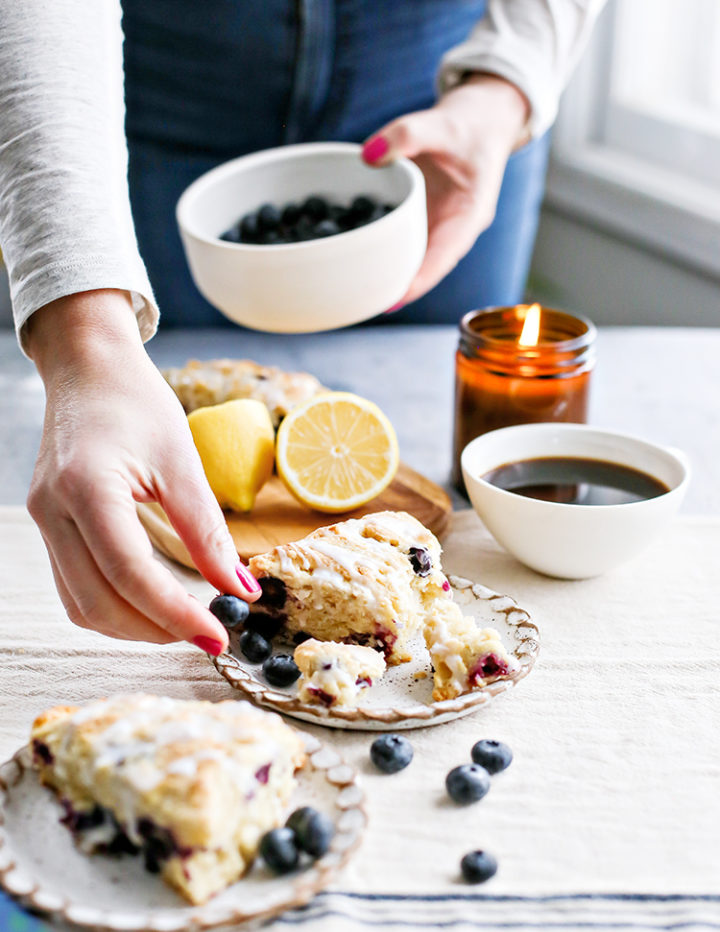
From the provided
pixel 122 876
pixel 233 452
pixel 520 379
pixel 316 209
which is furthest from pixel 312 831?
pixel 316 209

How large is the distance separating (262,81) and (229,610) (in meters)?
1.06

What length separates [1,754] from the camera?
84cm

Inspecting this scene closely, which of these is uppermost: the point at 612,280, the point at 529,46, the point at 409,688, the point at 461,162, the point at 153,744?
the point at 529,46

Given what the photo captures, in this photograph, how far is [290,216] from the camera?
55.2 inches

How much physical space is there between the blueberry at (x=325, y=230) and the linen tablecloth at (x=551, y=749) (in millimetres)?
440

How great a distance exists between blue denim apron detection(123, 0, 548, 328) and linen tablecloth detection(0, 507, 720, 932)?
854 millimetres

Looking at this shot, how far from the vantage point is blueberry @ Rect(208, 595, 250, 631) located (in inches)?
36.5

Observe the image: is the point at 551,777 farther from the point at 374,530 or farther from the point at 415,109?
the point at 415,109

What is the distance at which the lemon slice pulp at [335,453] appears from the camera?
1204 mm

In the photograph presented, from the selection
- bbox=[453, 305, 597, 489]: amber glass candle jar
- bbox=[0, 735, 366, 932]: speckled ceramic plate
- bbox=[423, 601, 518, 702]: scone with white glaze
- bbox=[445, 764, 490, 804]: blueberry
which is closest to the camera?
bbox=[0, 735, 366, 932]: speckled ceramic plate

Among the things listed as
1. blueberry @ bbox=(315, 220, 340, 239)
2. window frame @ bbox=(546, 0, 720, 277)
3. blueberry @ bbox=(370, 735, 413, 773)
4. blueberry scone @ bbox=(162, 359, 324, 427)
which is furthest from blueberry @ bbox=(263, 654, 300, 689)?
window frame @ bbox=(546, 0, 720, 277)

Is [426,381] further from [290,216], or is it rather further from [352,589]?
[352,589]

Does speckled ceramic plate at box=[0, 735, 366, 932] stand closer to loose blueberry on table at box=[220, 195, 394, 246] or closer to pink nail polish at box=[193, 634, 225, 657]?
pink nail polish at box=[193, 634, 225, 657]

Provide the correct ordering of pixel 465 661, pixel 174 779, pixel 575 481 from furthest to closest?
pixel 575 481
pixel 465 661
pixel 174 779
